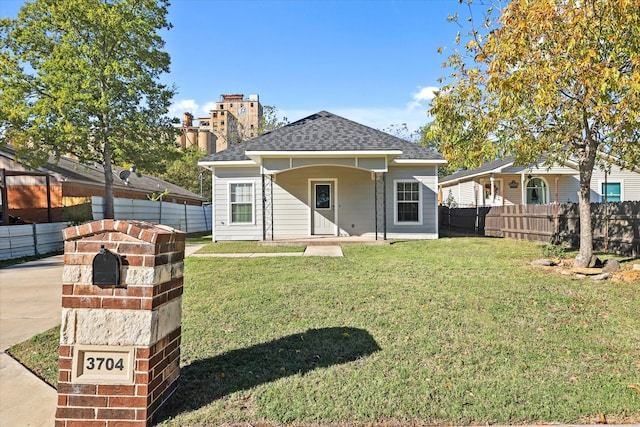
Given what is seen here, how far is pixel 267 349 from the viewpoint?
12.7ft

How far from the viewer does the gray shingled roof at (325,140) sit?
41.4ft

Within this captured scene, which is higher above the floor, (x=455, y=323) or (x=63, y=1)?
(x=63, y=1)

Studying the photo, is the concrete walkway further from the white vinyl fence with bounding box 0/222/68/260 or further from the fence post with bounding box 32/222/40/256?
the fence post with bounding box 32/222/40/256

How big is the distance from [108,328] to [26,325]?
331 centimetres

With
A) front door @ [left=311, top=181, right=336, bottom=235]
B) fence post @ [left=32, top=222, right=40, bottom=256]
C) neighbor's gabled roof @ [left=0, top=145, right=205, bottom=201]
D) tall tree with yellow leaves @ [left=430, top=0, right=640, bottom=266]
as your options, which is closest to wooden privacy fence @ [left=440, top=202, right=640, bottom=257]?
tall tree with yellow leaves @ [left=430, top=0, right=640, bottom=266]

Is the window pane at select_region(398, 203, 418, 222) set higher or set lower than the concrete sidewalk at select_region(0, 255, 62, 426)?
higher

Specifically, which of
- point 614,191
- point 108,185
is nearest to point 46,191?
point 108,185

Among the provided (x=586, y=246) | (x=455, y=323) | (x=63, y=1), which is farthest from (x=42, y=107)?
(x=586, y=246)

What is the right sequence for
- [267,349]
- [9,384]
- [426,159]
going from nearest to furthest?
1. [9,384]
2. [267,349]
3. [426,159]

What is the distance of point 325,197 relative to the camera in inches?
567

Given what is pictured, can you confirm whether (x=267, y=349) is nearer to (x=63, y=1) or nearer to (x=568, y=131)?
(x=568, y=131)

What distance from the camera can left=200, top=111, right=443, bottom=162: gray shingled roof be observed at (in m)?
12.6

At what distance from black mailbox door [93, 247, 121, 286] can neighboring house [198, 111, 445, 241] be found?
11247mm

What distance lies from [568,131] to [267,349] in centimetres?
729
